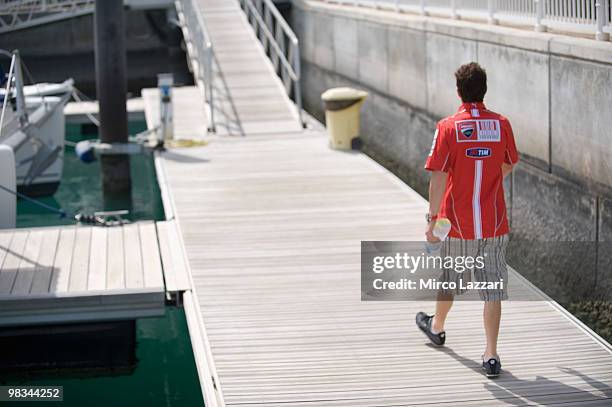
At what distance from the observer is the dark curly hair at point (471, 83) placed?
221 inches

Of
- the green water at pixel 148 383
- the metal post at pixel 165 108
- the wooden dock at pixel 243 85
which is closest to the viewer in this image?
the green water at pixel 148 383

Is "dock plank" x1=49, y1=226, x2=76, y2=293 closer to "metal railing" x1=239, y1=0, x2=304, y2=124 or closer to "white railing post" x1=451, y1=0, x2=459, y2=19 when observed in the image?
"white railing post" x1=451, y1=0, x2=459, y2=19

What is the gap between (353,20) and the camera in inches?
695

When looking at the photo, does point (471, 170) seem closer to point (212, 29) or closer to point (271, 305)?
point (271, 305)

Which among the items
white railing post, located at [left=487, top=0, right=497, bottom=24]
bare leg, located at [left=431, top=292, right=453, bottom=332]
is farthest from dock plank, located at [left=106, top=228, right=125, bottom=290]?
white railing post, located at [left=487, top=0, right=497, bottom=24]

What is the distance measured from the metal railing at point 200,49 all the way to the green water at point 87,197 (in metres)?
1.49

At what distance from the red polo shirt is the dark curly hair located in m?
0.04

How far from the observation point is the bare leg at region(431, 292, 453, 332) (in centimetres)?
613

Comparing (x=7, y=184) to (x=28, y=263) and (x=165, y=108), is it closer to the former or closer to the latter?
(x=28, y=263)

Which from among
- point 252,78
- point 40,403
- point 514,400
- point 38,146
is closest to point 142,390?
point 40,403

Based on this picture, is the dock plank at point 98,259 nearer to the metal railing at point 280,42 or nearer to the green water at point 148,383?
the green water at point 148,383

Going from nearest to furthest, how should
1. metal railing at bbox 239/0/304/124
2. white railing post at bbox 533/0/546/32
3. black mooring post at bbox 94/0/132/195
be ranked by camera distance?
white railing post at bbox 533/0/546/32, black mooring post at bbox 94/0/132/195, metal railing at bbox 239/0/304/124

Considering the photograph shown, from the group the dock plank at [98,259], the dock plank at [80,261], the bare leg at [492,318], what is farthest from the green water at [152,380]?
the bare leg at [492,318]

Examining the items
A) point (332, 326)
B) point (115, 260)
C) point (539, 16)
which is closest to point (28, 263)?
point (115, 260)
